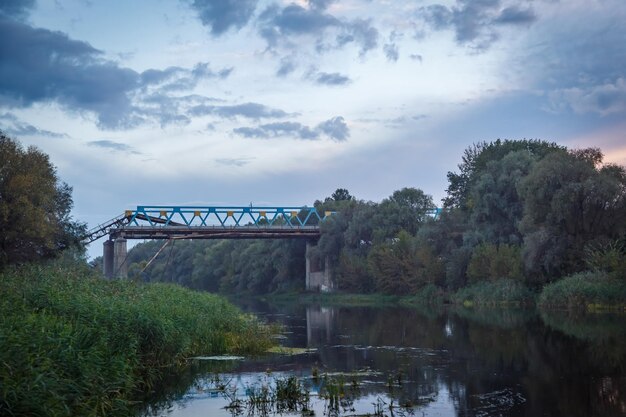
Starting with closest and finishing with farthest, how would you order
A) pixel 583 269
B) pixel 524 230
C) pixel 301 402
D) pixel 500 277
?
pixel 301 402 → pixel 583 269 → pixel 524 230 → pixel 500 277

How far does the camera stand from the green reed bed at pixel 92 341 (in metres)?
13.2

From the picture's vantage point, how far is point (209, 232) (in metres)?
90.6

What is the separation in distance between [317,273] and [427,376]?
258 ft

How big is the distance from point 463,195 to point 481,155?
678 cm

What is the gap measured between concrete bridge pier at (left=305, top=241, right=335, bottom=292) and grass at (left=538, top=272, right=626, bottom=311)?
44.3 metres

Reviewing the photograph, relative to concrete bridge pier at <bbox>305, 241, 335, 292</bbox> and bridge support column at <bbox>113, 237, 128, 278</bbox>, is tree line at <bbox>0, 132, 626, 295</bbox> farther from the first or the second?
bridge support column at <bbox>113, 237, 128, 278</bbox>

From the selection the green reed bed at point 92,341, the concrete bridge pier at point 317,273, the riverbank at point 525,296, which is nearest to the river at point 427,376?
the green reed bed at point 92,341

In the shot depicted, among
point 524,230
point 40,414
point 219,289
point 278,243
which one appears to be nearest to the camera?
point 40,414

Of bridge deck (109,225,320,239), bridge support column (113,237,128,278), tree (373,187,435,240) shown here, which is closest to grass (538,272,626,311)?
tree (373,187,435,240)

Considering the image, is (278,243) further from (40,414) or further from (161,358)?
(40,414)

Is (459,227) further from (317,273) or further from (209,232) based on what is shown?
(209,232)

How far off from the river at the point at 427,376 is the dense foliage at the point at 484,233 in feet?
57.3

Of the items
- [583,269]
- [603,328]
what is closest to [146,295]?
[603,328]

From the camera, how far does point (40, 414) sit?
40.6ft
